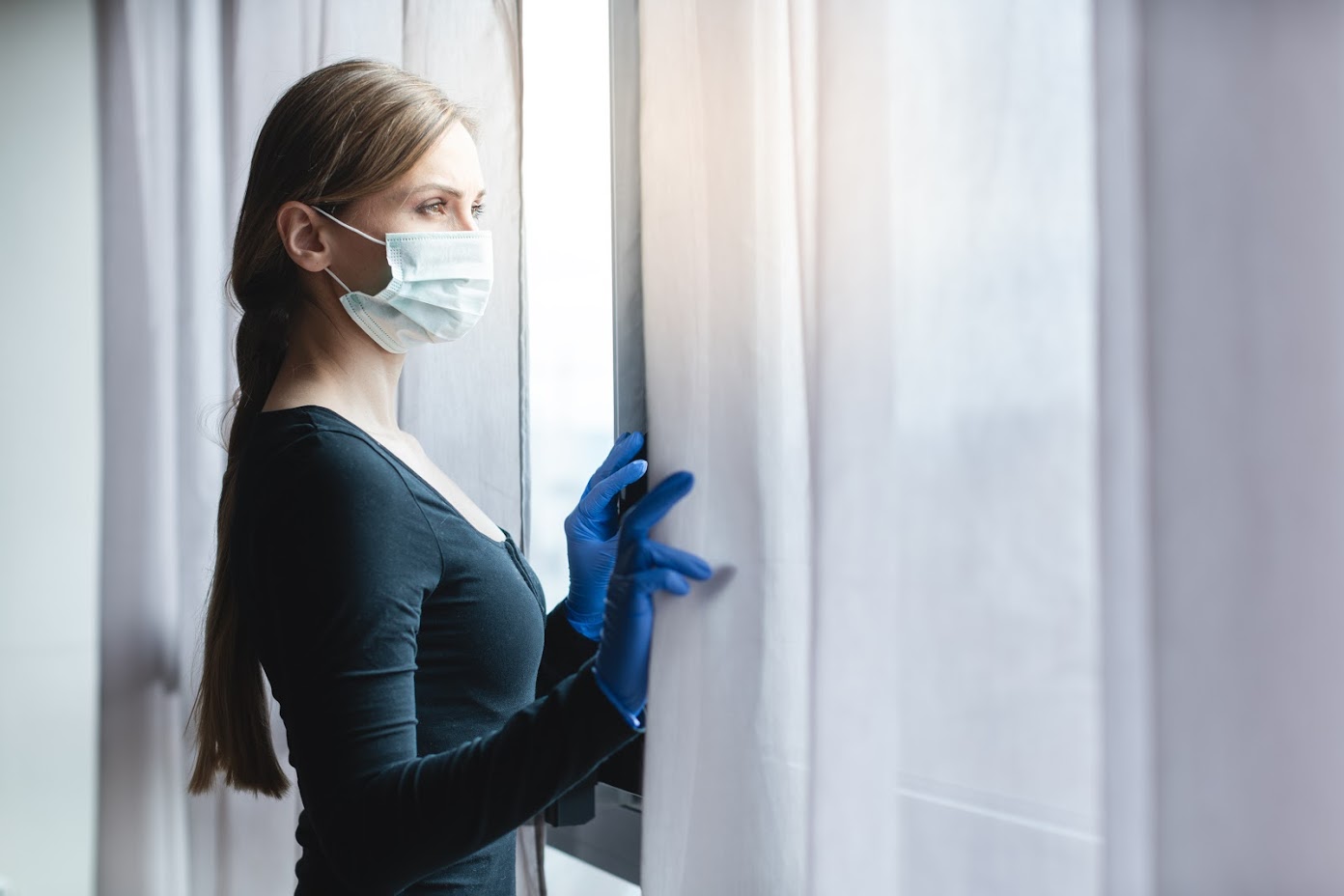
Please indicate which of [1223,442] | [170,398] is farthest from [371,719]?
[170,398]

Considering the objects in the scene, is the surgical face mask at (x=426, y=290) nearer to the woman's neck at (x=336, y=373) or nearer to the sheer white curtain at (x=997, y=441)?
the woman's neck at (x=336, y=373)

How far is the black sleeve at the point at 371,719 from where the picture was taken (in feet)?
2.39

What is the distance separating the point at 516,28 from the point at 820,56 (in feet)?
1.93

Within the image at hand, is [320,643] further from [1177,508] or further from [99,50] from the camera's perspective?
[99,50]

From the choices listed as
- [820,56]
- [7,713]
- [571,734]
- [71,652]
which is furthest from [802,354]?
[7,713]

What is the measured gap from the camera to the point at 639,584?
0.79m

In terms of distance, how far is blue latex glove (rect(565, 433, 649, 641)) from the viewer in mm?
908

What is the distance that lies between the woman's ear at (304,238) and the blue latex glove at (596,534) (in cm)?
35

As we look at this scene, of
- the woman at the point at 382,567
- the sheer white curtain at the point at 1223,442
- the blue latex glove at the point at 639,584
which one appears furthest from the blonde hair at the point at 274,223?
the sheer white curtain at the point at 1223,442

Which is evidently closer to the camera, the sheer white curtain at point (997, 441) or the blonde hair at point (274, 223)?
the sheer white curtain at point (997, 441)

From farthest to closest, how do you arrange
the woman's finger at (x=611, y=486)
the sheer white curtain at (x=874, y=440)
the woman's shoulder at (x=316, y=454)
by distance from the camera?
the woman's finger at (x=611, y=486), the woman's shoulder at (x=316, y=454), the sheer white curtain at (x=874, y=440)

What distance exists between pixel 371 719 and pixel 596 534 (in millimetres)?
328

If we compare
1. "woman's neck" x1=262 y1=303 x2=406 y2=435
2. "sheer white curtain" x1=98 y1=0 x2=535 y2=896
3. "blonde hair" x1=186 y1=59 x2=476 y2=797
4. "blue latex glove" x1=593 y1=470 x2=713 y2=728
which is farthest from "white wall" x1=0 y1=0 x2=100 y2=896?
"blue latex glove" x1=593 y1=470 x2=713 y2=728

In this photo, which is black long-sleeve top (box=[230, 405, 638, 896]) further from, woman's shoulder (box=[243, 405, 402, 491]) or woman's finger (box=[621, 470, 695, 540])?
woman's finger (box=[621, 470, 695, 540])
